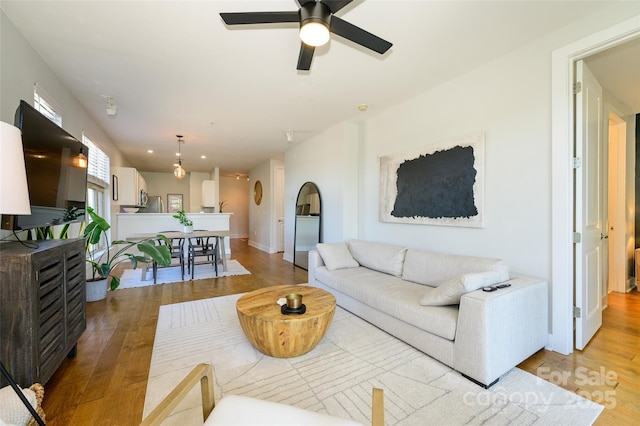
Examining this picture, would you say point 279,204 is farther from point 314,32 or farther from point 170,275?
point 314,32

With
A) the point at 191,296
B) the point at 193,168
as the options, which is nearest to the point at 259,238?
the point at 193,168

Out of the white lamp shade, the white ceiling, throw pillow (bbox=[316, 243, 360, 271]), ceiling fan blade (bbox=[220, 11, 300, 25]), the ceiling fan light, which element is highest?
the white ceiling

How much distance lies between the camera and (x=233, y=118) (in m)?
4.29

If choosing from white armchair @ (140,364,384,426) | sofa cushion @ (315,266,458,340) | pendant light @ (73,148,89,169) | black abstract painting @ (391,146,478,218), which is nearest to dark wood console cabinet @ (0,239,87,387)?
pendant light @ (73,148,89,169)

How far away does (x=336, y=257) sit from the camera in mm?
3645

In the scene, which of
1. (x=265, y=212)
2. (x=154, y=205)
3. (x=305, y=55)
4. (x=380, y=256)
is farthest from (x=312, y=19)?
(x=154, y=205)

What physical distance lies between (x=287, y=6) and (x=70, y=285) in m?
2.61

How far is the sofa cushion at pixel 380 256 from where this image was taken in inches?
128

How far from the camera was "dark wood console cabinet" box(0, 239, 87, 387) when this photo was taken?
1431 mm

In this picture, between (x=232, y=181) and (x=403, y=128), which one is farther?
(x=232, y=181)

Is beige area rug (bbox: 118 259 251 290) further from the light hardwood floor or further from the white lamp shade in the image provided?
A: the white lamp shade

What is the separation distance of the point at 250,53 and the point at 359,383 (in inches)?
114

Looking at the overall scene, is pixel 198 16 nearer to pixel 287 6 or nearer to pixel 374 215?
pixel 287 6

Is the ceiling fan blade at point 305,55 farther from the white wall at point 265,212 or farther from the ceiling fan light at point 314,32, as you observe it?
the white wall at point 265,212
